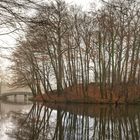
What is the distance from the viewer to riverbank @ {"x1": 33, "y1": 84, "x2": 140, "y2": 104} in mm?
37000

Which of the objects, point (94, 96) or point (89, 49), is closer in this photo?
point (94, 96)

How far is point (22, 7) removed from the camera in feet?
32.1

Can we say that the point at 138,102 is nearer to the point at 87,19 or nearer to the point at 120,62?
the point at 120,62

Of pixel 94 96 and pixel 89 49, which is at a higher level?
pixel 89 49

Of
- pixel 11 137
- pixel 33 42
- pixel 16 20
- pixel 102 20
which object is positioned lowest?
pixel 11 137

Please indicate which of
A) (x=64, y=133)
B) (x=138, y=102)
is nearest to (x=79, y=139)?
(x=64, y=133)

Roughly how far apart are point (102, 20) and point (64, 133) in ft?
76.6

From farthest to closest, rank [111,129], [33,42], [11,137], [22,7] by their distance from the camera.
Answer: [33,42]
[111,129]
[11,137]
[22,7]

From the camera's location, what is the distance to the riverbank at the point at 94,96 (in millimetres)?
37000

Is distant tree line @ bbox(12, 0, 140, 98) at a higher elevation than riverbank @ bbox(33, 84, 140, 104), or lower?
higher

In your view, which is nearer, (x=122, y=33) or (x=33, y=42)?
(x=33, y=42)

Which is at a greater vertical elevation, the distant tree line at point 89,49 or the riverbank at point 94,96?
the distant tree line at point 89,49

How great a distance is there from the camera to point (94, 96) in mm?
40656

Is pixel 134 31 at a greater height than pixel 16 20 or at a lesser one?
greater
